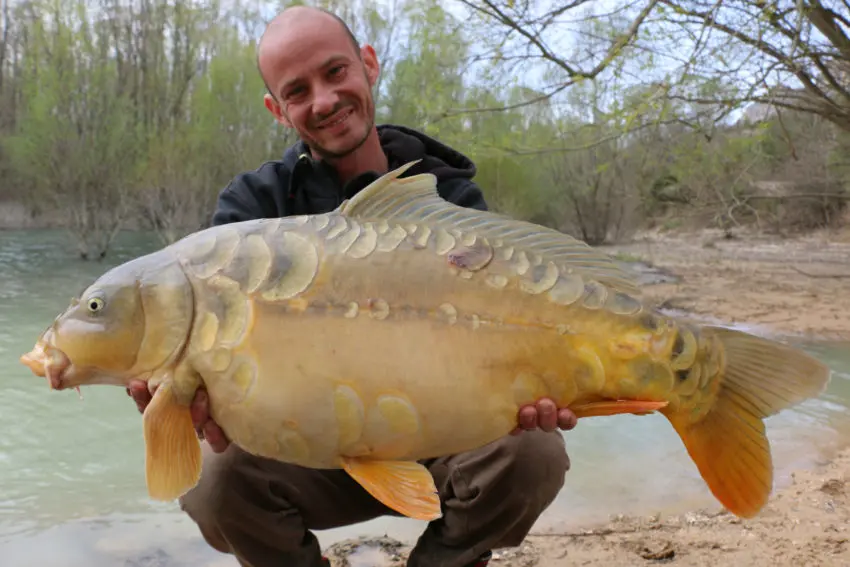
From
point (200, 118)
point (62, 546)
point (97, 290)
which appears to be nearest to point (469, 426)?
point (97, 290)

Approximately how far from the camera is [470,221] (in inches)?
48.1

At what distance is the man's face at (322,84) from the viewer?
1648 millimetres

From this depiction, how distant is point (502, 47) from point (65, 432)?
4.00 metres

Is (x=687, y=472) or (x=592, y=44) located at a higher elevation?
(x=592, y=44)

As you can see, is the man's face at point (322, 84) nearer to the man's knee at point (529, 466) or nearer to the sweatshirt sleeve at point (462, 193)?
the sweatshirt sleeve at point (462, 193)

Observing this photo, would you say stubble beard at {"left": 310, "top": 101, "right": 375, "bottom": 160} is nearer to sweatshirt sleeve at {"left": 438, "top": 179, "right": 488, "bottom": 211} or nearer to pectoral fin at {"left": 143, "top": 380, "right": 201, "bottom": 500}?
sweatshirt sleeve at {"left": 438, "top": 179, "right": 488, "bottom": 211}

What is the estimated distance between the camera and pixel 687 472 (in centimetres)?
268

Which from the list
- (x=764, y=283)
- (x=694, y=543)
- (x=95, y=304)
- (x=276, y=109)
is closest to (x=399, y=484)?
(x=95, y=304)

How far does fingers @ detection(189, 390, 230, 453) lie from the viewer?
1093mm

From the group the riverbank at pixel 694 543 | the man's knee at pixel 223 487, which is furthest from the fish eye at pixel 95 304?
the riverbank at pixel 694 543

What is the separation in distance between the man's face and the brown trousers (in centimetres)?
77

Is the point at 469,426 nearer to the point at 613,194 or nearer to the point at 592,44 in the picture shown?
the point at 592,44

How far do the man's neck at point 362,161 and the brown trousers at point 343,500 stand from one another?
752 mm

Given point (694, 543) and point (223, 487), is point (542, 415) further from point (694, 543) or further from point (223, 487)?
point (694, 543)
